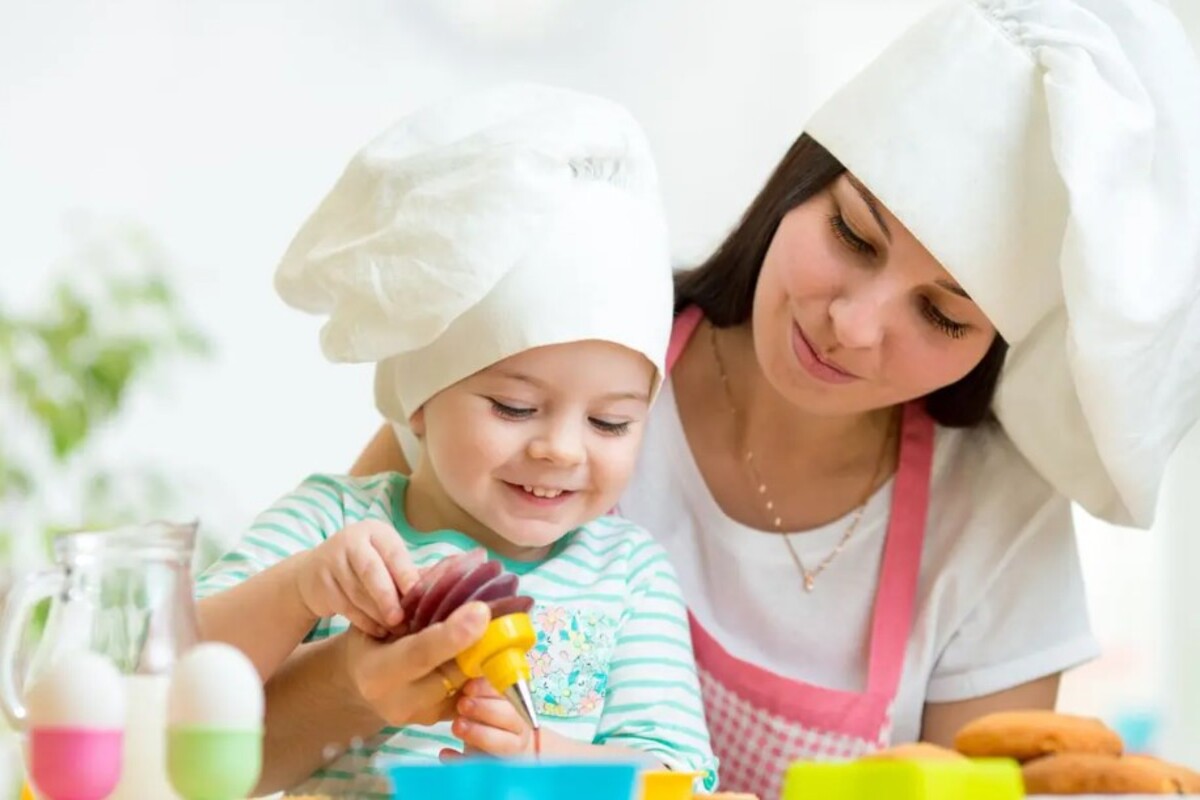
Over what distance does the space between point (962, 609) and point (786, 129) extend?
1.96 metres

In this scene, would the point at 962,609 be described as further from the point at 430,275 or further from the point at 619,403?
the point at 430,275

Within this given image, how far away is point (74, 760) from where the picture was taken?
732 millimetres

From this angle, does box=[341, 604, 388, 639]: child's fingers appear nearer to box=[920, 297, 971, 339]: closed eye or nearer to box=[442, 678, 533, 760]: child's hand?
box=[442, 678, 533, 760]: child's hand

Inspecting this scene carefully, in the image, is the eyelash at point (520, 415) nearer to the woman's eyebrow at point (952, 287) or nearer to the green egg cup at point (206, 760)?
the woman's eyebrow at point (952, 287)

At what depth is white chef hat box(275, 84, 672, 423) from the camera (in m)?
1.32

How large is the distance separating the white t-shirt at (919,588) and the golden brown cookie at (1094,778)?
0.75 metres

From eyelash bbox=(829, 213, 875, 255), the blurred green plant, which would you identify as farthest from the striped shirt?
the blurred green plant

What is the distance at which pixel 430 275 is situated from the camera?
131 centimetres

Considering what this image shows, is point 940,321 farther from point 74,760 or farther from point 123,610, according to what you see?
point 74,760

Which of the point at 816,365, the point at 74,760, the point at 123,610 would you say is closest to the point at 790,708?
the point at 816,365

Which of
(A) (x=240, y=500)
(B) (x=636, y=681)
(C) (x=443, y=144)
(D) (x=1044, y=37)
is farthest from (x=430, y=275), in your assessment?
(A) (x=240, y=500)

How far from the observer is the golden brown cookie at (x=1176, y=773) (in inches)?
38.3

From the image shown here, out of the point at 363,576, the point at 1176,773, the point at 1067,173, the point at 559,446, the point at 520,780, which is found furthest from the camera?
the point at 1067,173

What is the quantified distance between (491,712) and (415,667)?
92mm
